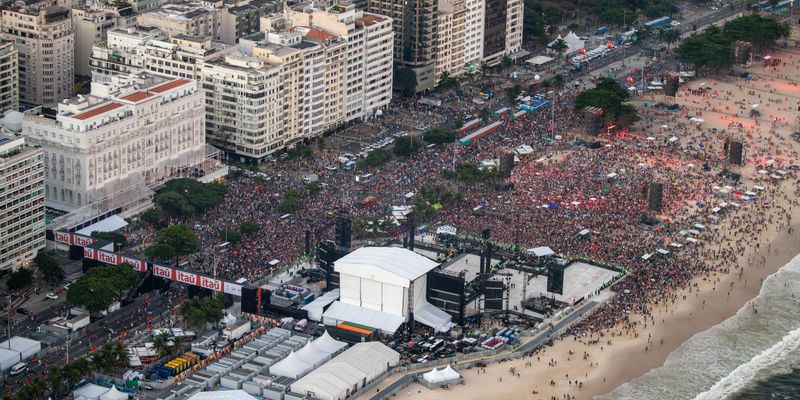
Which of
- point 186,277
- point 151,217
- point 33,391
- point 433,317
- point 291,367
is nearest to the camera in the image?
point 33,391

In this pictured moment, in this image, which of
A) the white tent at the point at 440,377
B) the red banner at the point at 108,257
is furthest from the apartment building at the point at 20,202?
the white tent at the point at 440,377

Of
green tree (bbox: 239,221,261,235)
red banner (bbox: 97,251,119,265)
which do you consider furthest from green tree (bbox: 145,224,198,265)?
green tree (bbox: 239,221,261,235)

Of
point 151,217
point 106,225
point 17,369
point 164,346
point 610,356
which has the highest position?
point 151,217

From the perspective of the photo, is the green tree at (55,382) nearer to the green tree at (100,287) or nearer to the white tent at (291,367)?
the green tree at (100,287)

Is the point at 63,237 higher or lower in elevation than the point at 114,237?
lower

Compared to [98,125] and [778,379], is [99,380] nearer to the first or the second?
[98,125]

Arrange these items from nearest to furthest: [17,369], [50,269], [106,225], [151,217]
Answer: [17,369]
[50,269]
[106,225]
[151,217]

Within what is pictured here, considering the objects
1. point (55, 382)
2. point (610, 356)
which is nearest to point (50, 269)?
point (55, 382)

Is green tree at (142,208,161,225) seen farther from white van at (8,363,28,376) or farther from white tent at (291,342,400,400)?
white tent at (291,342,400,400)

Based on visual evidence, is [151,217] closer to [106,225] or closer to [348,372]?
[106,225]

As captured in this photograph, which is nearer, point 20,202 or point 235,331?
point 235,331
